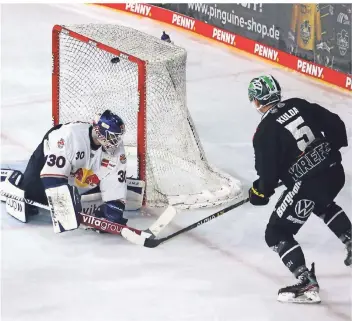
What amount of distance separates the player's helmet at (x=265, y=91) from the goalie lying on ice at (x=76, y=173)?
77cm

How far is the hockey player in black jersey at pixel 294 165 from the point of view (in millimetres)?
4113

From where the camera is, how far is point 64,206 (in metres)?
4.71

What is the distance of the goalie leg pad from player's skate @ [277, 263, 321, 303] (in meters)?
1.10

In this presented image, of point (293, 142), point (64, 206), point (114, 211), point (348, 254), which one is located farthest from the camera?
point (114, 211)

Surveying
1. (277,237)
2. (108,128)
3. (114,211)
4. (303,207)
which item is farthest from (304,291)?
(108,128)

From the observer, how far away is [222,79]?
754 centimetres

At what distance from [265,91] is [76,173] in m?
1.21

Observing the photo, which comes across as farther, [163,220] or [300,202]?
[163,220]

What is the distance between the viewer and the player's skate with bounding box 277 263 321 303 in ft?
13.7

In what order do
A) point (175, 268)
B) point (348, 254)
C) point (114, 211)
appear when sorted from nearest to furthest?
point (348, 254), point (175, 268), point (114, 211)

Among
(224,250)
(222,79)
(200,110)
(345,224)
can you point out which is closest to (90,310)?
(224,250)

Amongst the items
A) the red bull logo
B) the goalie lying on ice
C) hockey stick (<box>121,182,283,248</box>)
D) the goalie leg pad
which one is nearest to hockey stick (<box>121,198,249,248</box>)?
hockey stick (<box>121,182,283,248</box>)

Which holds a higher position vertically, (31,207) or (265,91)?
(265,91)

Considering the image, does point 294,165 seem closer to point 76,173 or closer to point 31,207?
point 76,173
